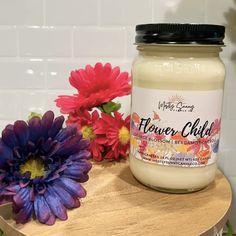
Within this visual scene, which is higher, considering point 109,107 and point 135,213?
point 109,107

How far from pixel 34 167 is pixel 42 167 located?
1 centimetres

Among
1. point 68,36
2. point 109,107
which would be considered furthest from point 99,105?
point 68,36

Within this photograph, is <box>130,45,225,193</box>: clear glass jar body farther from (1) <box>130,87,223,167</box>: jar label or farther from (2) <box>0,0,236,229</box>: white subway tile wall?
(2) <box>0,0,236,229</box>: white subway tile wall

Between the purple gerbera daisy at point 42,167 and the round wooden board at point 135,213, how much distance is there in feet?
0.07

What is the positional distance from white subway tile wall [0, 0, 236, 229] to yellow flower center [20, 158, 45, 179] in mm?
343

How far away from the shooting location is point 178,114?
1.79 feet

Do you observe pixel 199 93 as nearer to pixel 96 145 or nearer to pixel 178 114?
pixel 178 114

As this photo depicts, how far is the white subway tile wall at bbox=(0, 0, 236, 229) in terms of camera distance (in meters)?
0.83

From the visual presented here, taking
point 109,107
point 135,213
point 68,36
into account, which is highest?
point 68,36

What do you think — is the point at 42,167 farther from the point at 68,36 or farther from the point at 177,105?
the point at 68,36

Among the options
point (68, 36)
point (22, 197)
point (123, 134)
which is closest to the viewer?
point (22, 197)

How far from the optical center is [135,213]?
54cm

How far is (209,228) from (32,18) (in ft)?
1.94

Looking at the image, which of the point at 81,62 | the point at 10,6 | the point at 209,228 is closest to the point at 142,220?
the point at 209,228
